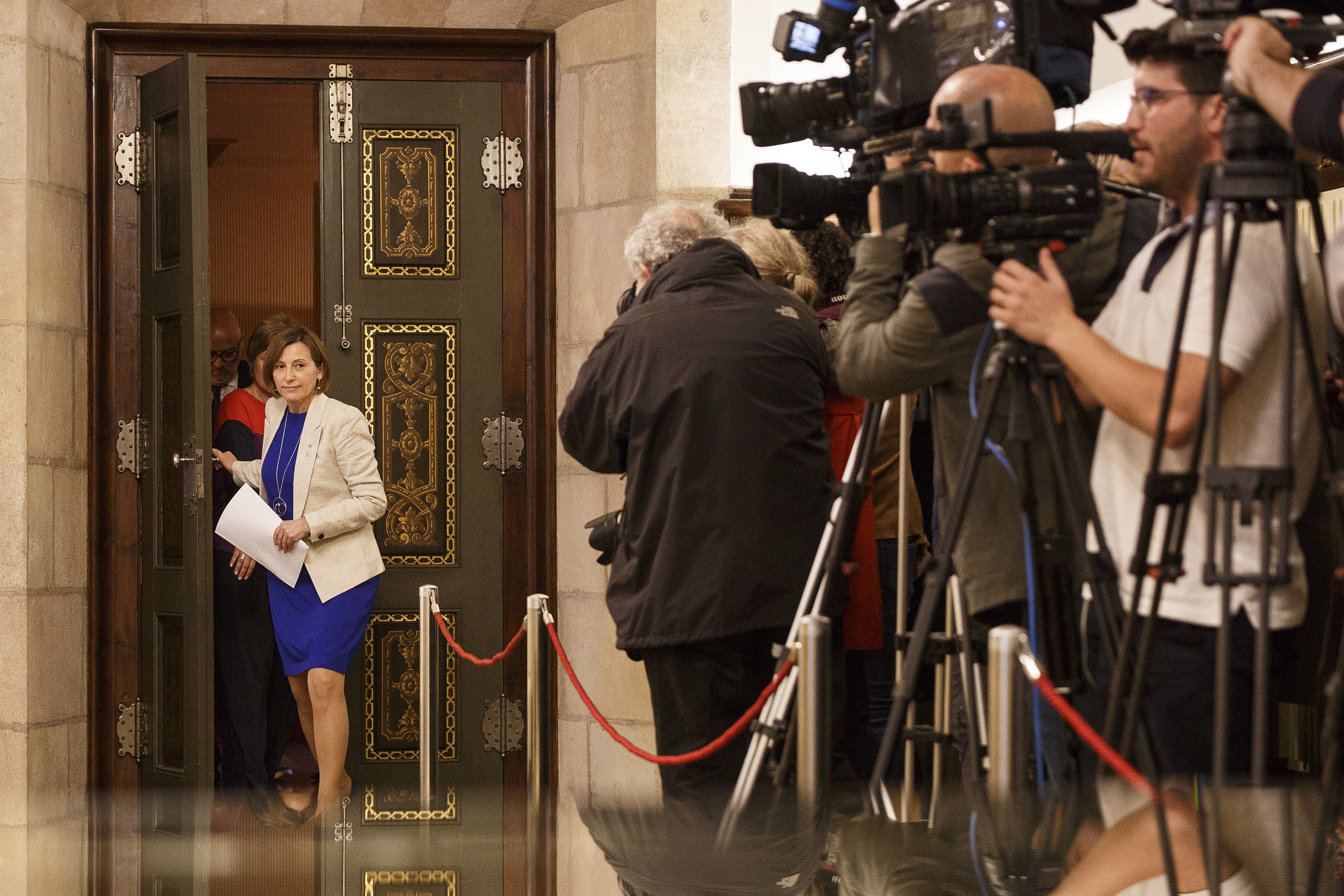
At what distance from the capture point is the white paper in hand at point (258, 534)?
4.68 m

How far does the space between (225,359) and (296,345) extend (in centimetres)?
144

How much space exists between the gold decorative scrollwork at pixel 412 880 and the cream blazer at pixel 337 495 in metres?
2.64

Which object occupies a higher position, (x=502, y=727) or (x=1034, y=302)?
(x=1034, y=302)

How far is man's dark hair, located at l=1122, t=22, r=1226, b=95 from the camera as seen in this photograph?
6.24 ft

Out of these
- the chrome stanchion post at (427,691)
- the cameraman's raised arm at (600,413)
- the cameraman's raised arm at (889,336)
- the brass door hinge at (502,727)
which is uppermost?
the cameraman's raised arm at (889,336)

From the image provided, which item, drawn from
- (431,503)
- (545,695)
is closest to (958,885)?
(545,695)

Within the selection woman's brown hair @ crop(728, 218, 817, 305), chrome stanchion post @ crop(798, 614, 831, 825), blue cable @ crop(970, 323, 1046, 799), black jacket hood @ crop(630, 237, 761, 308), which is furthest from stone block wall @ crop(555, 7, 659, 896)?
blue cable @ crop(970, 323, 1046, 799)

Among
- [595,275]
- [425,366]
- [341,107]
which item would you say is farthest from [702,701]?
[341,107]

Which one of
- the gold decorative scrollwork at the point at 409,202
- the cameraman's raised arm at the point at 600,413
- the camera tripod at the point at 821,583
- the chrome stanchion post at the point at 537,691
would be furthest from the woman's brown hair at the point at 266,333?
the camera tripod at the point at 821,583

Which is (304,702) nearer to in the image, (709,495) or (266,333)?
(266,333)

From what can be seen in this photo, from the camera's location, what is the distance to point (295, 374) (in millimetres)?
4840

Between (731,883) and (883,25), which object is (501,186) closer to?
(883,25)

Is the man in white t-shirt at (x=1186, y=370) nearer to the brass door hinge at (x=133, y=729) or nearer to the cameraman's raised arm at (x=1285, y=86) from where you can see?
the cameraman's raised arm at (x=1285, y=86)

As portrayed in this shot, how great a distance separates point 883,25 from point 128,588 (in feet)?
13.3
